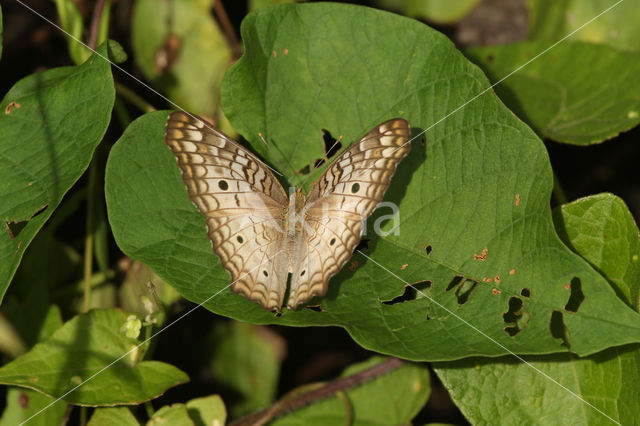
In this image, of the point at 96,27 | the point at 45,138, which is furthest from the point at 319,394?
the point at 96,27

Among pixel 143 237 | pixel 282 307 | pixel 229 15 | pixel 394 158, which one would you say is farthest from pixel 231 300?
pixel 229 15

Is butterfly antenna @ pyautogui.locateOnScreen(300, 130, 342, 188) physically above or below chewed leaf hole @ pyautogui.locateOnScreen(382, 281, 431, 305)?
above

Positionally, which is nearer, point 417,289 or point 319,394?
point 417,289

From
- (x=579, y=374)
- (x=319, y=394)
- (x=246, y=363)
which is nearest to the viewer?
(x=579, y=374)

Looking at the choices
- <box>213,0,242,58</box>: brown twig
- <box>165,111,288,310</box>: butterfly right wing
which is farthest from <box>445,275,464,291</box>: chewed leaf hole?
<box>213,0,242,58</box>: brown twig

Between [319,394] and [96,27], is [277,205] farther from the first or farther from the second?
[96,27]

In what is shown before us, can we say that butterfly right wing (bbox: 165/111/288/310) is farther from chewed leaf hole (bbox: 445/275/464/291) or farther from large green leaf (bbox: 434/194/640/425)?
large green leaf (bbox: 434/194/640/425)

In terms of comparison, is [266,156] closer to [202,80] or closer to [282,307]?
[282,307]
